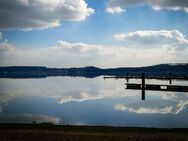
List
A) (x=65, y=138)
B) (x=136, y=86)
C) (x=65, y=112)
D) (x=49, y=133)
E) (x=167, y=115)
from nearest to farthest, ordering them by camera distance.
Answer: (x=65, y=138), (x=49, y=133), (x=167, y=115), (x=65, y=112), (x=136, y=86)

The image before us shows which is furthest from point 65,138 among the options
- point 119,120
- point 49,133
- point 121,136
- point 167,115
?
point 167,115

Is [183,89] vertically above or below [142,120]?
above

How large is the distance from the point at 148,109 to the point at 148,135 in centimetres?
1967

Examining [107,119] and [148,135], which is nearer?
[148,135]

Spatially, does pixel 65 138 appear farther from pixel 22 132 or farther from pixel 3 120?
pixel 3 120

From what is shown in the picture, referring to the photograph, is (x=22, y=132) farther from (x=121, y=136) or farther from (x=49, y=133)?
(x=121, y=136)

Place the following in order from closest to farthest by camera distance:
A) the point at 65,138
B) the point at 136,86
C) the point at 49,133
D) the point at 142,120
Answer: the point at 65,138, the point at 49,133, the point at 142,120, the point at 136,86

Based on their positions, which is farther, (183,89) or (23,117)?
(183,89)

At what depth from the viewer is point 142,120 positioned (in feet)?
→ 102

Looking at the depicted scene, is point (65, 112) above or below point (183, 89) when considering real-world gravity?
below

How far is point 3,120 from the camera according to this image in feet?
105

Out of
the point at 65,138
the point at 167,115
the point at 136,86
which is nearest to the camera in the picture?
the point at 65,138

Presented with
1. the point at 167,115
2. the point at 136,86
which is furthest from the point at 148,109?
the point at 136,86

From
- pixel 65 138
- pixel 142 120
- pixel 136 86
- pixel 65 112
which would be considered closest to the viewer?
pixel 65 138
